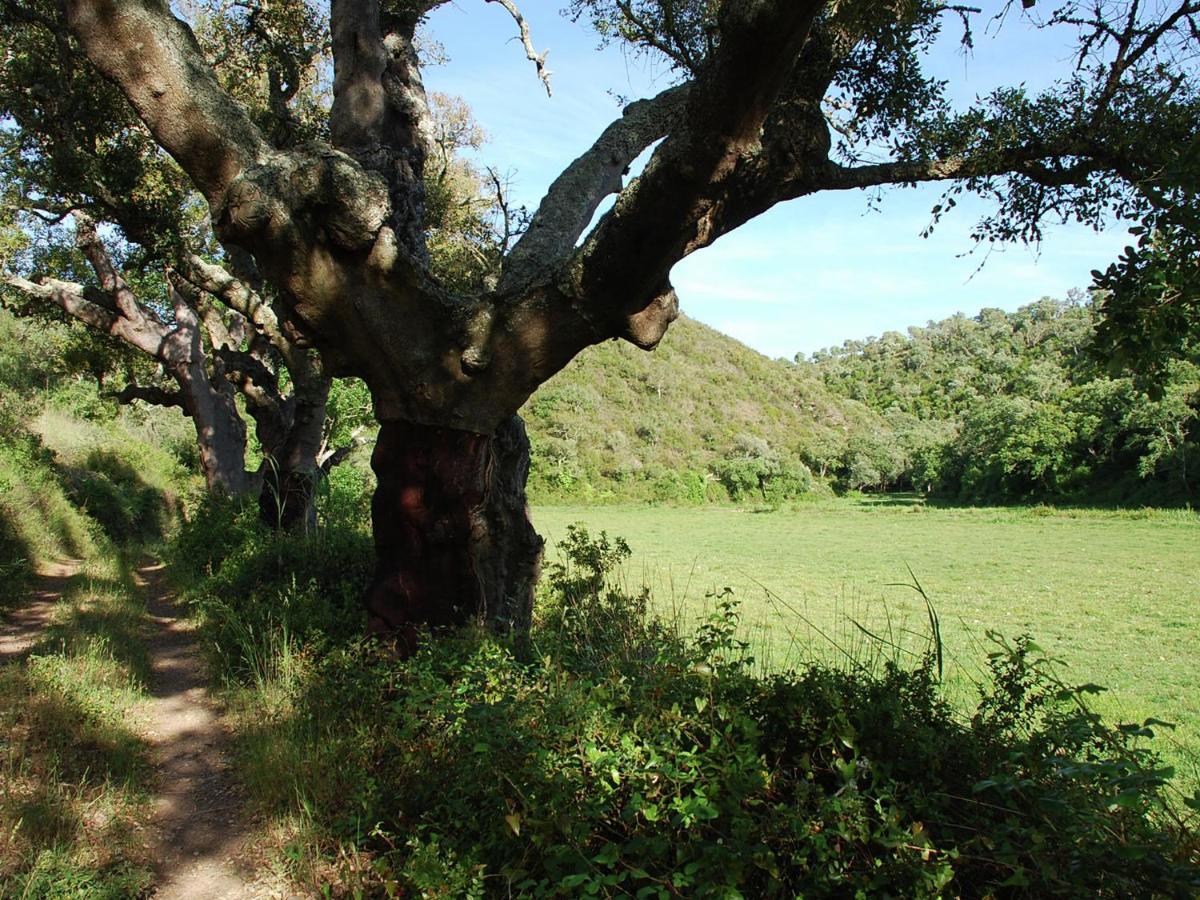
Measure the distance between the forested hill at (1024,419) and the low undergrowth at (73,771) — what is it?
16.1 feet

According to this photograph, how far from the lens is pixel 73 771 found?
3.99 m

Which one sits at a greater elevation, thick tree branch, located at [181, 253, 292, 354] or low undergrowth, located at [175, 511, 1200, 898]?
thick tree branch, located at [181, 253, 292, 354]

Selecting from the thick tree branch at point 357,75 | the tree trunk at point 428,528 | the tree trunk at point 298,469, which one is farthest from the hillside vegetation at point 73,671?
the thick tree branch at point 357,75

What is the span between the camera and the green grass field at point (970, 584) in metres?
9.62

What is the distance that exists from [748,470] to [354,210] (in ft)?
216

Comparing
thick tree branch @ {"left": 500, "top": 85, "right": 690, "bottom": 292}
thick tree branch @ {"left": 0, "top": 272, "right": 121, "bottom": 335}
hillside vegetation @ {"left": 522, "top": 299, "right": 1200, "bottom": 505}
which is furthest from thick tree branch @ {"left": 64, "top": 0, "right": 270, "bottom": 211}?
hillside vegetation @ {"left": 522, "top": 299, "right": 1200, "bottom": 505}

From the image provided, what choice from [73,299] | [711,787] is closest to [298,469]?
[73,299]

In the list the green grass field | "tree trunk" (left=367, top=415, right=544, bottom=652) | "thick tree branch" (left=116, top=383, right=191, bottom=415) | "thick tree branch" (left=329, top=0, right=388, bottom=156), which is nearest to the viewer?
"tree trunk" (left=367, top=415, right=544, bottom=652)

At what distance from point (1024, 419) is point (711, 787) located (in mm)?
58055

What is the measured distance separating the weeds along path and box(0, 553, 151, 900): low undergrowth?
120 mm

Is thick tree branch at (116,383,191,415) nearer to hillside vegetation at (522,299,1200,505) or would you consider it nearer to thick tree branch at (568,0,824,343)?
thick tree branch at (568,0,824,343)

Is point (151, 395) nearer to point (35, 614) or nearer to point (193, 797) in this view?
point (35, 614)

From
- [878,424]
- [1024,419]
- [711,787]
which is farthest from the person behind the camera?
[878,424]

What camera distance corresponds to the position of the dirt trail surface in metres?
6.45
